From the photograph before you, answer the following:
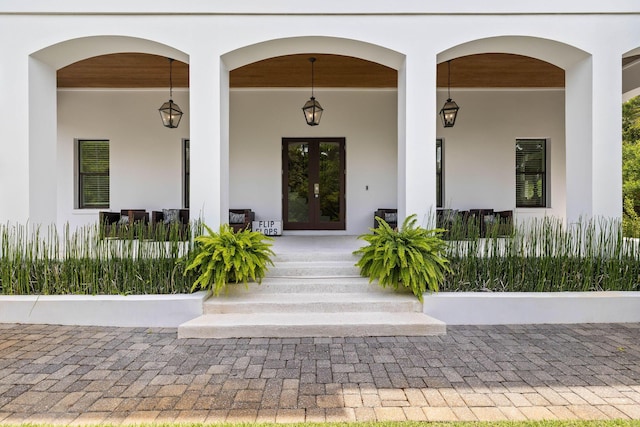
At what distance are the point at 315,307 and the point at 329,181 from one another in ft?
15.5

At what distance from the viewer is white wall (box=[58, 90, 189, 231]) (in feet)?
28.5

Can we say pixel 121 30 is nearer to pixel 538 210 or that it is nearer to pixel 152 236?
pixel 152 236

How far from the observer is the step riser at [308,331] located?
3.84 metres

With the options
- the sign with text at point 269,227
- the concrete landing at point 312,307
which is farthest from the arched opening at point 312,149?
the concrete landing at point 312,307

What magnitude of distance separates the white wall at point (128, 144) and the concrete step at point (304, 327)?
546 cm

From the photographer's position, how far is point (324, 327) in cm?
389

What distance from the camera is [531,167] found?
8.97 m

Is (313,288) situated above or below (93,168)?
below

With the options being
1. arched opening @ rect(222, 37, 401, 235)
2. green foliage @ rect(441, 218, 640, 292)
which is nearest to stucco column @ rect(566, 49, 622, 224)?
green foliage @ rect(441, 218, 640, 292)

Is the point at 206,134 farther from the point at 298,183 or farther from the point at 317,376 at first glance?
the point at 298,183

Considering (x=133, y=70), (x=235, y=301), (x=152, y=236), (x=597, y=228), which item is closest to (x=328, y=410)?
(x=235, y=301)

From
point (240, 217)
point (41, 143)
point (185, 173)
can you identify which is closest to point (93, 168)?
point (185, 173)

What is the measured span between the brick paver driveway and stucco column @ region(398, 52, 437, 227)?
1744 millimetres

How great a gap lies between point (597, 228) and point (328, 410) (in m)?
4.34
